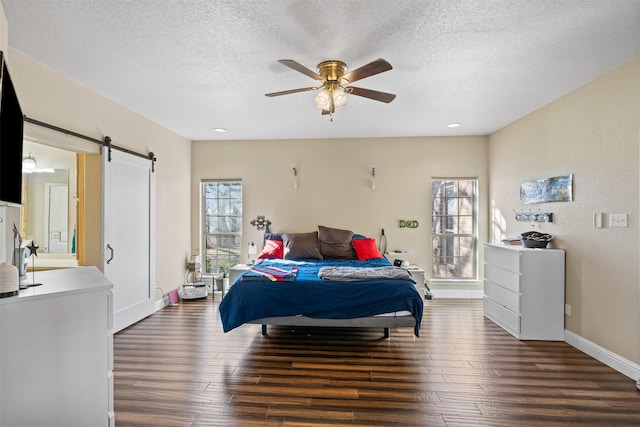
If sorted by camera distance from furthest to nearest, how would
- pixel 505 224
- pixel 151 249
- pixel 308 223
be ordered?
1. pixel 308 223
2. pixel 505 224
3. pixel 151 249

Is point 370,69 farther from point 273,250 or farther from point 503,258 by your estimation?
point 273,250

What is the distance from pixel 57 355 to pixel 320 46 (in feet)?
8.21

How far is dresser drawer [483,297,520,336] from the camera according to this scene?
362 centimetres

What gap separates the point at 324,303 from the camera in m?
3.24

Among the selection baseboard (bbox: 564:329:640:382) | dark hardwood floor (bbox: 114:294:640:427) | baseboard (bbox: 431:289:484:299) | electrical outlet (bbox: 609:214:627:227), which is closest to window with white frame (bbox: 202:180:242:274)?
dark hardwood floor (bbox: 114:294:640:427)

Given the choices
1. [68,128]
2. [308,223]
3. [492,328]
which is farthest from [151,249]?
[492,328]

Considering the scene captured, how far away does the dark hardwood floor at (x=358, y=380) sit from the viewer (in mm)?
2186

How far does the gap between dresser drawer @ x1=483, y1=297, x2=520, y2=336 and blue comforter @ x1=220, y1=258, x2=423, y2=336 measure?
1.20 metres

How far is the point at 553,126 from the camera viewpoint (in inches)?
148

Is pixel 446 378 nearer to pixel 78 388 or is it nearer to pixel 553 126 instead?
pixel 78 388

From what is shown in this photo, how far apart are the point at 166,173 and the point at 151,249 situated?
1177mm

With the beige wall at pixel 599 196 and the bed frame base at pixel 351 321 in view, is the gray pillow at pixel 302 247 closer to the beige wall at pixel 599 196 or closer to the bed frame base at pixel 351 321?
the bed frame base at pixel 351 321

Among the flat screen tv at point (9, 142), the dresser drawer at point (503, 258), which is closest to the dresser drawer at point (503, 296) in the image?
the dresser drawer at point (503, 258)

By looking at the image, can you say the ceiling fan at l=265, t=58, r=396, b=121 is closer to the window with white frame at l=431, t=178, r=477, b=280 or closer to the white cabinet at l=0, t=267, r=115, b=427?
the white cabinet at l=0, t=267, r=115, b=427
